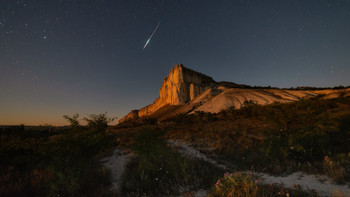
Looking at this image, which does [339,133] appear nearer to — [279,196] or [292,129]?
[292,129]

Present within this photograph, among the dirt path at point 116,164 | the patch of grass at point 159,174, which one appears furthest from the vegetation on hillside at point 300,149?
the dirt path at point 116,164

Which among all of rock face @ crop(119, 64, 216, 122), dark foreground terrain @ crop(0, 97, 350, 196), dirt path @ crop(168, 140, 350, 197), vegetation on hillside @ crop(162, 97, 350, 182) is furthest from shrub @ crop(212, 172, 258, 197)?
rock face @ crop(119, 64, 216, 122)

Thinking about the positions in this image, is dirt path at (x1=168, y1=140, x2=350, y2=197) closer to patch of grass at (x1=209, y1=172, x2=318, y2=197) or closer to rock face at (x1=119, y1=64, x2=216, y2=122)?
Result: patch of grass at (x1=209, y1=172, x2=318, y2=197)

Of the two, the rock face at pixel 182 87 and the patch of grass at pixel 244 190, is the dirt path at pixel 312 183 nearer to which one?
the patch of grass at pixel 244 190

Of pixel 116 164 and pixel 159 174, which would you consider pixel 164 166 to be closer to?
pixel 159 174

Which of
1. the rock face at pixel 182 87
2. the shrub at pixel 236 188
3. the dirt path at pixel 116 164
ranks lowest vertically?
the dirt path at pixel 116 164

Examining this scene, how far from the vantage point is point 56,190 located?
5531 mm

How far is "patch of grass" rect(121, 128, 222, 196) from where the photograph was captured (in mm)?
5539

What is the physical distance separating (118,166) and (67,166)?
319cm

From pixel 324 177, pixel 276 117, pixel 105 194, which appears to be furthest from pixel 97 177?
pixel 276 117

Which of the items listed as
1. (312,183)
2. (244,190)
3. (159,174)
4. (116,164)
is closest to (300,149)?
(312,183)

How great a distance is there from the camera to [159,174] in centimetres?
685

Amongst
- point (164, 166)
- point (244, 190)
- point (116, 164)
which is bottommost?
point (116, 164)

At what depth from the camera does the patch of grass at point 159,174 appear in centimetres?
554
